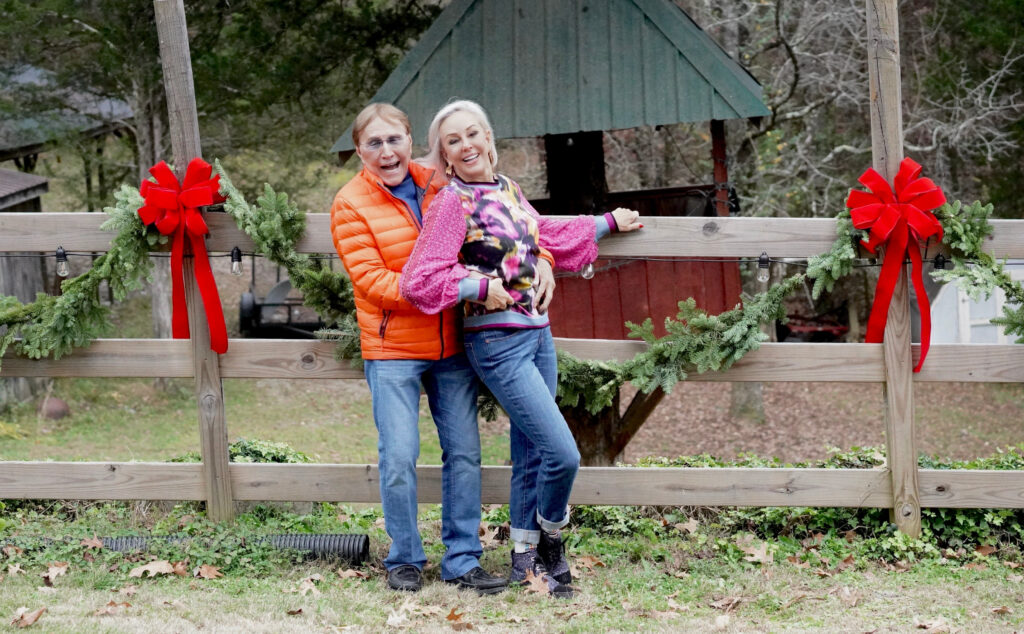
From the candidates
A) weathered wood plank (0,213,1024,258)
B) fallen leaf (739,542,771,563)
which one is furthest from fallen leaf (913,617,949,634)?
weathered wood plank (0,213,1024,258)

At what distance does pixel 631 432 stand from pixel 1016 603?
8.15 ft

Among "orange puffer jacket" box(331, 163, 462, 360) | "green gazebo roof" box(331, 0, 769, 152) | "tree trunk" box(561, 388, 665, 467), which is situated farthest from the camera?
"green gazebo roof" box(331, 0, 769, 152)

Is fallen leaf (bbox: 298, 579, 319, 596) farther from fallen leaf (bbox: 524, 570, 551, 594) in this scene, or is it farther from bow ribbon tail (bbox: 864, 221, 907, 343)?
bow ribbon tail (bbox: 864, 221, 907, 343)

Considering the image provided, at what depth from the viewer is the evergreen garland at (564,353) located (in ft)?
14.7

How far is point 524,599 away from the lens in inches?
159

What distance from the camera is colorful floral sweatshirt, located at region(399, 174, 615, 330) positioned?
3725 mm

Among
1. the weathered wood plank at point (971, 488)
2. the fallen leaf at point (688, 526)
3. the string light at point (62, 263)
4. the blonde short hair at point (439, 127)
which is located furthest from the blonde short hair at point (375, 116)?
the weathered wood plank at point (971, 488)

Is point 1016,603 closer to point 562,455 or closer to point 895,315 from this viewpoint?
point 895,315

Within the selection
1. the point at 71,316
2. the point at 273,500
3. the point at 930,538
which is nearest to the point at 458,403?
the point at 273,500

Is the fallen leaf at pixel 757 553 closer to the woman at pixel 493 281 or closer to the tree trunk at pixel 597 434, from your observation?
the woman at pixel 493 281

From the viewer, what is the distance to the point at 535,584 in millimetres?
4098

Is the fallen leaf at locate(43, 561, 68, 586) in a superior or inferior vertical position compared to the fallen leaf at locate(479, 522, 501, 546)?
superior

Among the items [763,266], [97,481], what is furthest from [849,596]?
[97,481]

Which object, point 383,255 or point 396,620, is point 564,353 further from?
point 396,620
